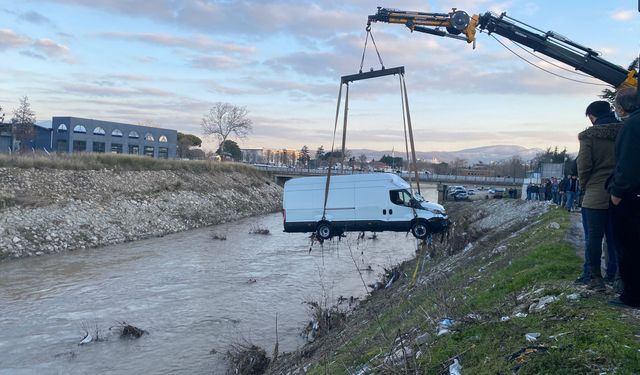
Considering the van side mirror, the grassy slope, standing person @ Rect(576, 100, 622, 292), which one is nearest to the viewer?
the grassy slope

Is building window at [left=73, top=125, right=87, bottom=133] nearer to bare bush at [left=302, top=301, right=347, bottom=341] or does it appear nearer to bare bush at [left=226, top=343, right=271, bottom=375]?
bare bush at [left=302, top=301, right=347, bottom=341]

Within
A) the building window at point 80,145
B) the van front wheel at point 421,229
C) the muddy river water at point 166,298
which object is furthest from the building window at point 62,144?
the van front wheel at point 421,229

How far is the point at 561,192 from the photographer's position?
25859 mm

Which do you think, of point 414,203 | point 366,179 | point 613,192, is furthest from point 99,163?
point 613,192

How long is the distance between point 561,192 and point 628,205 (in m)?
22.6

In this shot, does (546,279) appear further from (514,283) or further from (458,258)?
(458,258)

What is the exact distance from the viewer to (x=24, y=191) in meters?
29.8

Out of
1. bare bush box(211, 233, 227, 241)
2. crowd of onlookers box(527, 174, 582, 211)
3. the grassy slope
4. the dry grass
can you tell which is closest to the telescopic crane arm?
crowd of onlookers box(527, 174, 582, 211)

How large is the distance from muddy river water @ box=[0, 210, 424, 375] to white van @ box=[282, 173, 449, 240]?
6.93 feet

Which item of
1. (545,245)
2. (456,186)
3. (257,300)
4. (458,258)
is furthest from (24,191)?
(456,186)

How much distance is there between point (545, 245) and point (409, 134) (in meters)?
3.95

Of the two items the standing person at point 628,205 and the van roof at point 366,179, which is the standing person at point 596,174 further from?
the van roof at point 366,179

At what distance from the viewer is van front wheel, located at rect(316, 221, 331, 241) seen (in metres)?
18.1

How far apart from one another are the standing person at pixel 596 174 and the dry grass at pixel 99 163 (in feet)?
110
